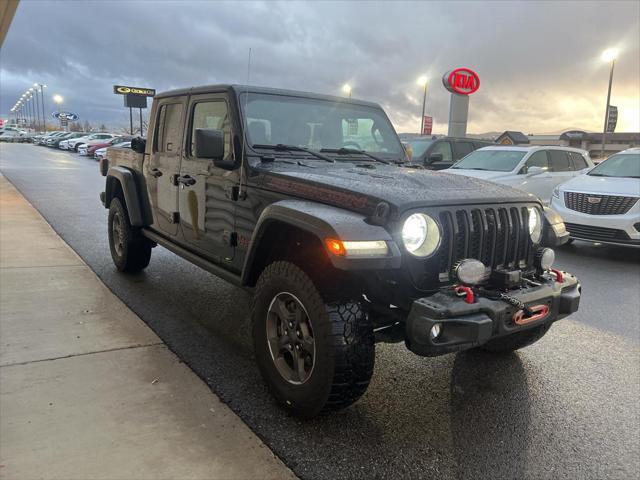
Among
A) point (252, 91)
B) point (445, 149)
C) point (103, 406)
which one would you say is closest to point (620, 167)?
point (445, 149)

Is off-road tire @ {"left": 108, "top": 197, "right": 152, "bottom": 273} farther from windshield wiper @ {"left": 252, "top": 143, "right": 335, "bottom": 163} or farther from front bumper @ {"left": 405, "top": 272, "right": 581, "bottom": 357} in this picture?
front bumper @ {"left": 405, "top": 272, "right": 581, "bottom": 357}

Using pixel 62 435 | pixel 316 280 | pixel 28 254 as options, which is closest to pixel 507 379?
pixel 316 280

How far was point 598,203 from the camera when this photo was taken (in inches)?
300

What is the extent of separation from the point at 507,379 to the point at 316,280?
175cm

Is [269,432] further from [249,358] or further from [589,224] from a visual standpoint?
[589,224]

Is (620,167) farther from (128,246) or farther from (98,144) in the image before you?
(98,144)

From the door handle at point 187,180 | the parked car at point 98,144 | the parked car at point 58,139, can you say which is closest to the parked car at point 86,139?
the parked car at point 98,144

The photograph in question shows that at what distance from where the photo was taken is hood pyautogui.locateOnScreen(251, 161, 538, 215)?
274 centimetres

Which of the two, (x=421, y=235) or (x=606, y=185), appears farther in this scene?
(x=606, y=185)

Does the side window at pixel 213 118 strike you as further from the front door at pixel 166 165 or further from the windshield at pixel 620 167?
the windshield at pixel 620 167

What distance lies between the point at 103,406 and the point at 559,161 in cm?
1080

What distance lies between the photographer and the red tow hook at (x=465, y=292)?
253cm

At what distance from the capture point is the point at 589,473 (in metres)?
2.58

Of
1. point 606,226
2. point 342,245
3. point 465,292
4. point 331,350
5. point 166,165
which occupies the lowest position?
point 331,350
